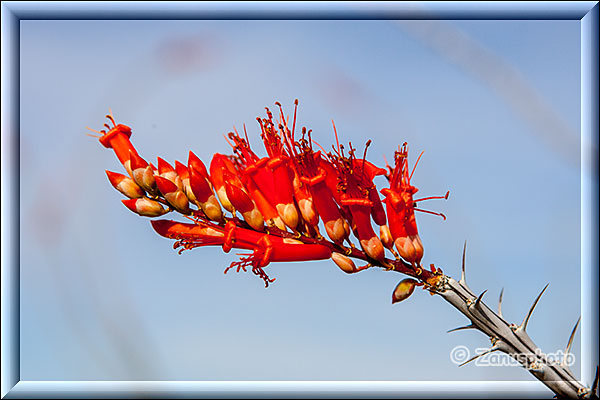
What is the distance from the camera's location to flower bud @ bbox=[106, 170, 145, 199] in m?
1.85

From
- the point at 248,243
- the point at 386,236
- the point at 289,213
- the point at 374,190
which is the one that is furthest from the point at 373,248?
the point at 248,243

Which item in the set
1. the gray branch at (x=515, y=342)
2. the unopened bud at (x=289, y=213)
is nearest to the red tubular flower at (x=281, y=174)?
the unopened bud at (x=289, y=213)

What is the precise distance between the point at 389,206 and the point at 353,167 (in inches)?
7.4

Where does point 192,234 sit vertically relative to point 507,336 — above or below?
above

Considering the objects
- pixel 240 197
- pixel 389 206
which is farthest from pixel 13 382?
pixel 389 206

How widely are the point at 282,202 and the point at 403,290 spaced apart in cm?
47

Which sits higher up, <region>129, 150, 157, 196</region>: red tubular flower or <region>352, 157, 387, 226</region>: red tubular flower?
<region>129, 150, 157, 196</region>: red tubular flower

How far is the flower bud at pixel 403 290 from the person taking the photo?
180 centimetres

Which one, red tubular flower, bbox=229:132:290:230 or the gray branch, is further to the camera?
red tubular flower, bbox=229:132:290:230

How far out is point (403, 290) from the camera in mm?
1809

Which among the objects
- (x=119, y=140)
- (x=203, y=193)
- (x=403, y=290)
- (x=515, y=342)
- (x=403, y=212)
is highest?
(x=119, y=140)

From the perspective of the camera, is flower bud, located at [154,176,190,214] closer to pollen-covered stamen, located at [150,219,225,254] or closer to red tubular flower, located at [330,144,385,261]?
pollen-covered stamen, located at [150,219,225,254]

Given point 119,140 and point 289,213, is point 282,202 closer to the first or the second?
point 289,213

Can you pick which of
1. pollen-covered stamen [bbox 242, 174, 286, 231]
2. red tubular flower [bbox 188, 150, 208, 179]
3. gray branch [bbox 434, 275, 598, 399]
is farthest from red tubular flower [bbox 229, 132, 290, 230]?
gray branch [bbox 434, 275, 598, 399]
